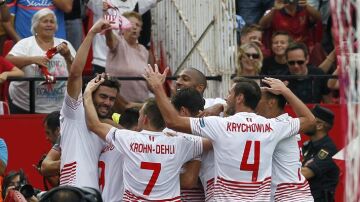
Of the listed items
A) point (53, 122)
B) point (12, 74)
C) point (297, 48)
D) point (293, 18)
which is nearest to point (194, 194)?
point (53, 122)

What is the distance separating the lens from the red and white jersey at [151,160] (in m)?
11.9

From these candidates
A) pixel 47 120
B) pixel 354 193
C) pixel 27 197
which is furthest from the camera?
pixel 47 120

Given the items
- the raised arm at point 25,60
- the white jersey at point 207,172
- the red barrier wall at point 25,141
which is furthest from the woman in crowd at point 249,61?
the white jersey at point 207,172

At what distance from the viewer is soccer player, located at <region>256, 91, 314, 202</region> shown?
12.5 m

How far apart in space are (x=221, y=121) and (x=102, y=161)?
1.23 m

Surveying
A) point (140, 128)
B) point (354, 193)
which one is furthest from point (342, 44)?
point (140, 128)

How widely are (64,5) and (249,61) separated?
2.45 meters

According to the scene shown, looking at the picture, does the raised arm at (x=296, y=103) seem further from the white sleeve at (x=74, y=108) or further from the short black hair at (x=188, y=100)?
the white sleeve at (x=74, y=108)

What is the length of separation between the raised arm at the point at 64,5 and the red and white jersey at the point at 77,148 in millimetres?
4593

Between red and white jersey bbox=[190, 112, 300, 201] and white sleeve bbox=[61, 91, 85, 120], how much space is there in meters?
1.12

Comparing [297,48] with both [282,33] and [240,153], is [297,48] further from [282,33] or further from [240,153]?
[240,153]

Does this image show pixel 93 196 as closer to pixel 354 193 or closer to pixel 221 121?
pixel 354 193

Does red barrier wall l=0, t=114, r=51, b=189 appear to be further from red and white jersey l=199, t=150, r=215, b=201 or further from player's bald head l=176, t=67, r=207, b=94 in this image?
red and white jersey l=199, t=150, r=215, b=201

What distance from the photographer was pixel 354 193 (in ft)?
32.7
